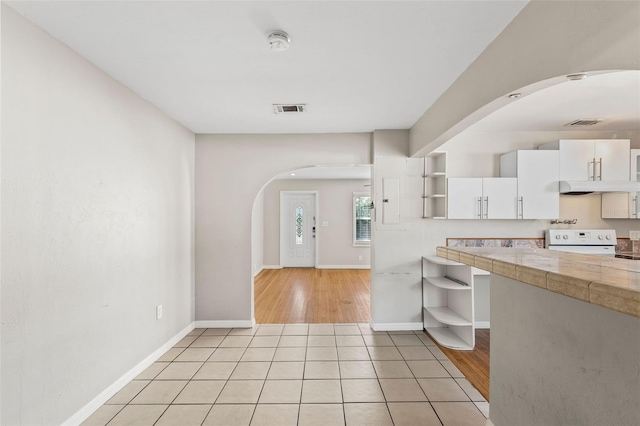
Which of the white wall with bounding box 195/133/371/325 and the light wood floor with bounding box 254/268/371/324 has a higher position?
the white wall with bounding box 195/133/371/325

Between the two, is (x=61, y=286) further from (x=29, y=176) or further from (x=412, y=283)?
(x=412, y=283)

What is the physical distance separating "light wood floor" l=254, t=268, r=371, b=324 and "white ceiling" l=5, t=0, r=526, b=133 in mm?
2814

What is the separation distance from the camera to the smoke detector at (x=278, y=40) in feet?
5.85

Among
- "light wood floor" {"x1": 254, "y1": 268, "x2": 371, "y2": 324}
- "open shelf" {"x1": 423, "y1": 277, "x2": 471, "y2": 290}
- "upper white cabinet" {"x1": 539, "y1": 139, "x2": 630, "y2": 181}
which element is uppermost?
"upper white cabinet" {"x1": 539, "y1": 139, "x2": 630, "y2": 181}

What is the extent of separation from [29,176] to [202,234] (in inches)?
89.1

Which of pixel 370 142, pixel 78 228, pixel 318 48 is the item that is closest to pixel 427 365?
pixel 370 142

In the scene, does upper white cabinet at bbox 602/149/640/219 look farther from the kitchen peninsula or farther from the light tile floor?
the kitchen peninsula

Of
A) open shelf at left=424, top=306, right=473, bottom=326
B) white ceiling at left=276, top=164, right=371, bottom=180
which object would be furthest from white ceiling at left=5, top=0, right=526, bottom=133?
white ceiling at left=276, top=164, right=371, bottom=180

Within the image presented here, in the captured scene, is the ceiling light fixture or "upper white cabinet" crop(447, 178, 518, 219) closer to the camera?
the ceiling light fixture

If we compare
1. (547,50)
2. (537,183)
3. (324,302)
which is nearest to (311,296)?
(324,302)

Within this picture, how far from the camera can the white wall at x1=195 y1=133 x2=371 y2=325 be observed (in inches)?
154

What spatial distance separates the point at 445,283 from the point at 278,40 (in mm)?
3013

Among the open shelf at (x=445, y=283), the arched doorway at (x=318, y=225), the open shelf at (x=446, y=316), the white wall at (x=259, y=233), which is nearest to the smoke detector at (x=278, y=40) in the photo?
the open shelf at (x=445, y=283)

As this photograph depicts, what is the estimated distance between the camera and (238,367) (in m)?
2.89
